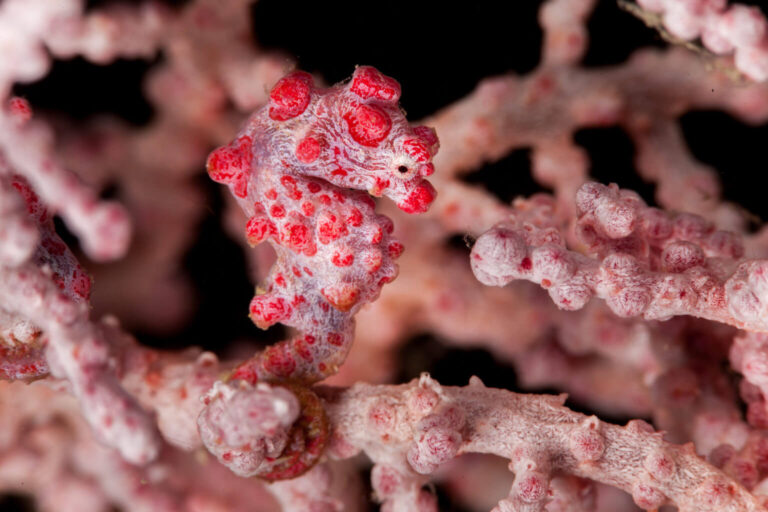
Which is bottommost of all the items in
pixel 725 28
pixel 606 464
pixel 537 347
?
pixel 537 347

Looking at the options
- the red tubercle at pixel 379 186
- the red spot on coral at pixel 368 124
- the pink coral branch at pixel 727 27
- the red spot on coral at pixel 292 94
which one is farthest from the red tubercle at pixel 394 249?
the pink coral branch at pixel 727 27

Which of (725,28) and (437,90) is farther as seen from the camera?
(437,90)

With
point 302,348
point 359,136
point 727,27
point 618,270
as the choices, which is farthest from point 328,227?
point 727,27

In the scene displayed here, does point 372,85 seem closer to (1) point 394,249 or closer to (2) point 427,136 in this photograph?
(2) point 427,136

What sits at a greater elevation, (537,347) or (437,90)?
(437,90)

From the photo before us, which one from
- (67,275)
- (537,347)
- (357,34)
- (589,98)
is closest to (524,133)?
(589,98)

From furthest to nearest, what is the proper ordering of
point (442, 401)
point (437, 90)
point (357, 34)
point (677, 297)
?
point (437, 90), point (357, 34), point (442, 401), point (677, 297)

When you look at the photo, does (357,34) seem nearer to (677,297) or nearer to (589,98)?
(589,98)
